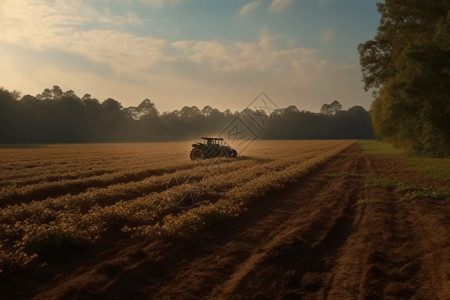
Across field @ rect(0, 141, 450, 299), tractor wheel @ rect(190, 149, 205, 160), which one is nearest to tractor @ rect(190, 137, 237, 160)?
tractor wheel @ rect(190, 149, 205, 160)

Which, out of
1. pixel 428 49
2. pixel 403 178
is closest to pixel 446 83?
pixel 428 49

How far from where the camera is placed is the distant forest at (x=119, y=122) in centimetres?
9992

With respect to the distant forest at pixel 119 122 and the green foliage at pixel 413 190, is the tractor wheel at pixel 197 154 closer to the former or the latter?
the green foliage at pixel 413 190

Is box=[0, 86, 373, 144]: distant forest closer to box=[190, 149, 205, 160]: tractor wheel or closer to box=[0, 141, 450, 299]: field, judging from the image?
box=[190, 149, 205, 160]: tractor wheel

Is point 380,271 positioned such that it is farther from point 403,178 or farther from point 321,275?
point 403,178

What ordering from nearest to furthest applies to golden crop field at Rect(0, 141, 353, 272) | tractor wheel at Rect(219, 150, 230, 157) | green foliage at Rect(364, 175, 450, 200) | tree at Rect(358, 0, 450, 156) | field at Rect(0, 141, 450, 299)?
1. field at Rect(0, 141, 450, 299)
2. golden crop field at Rect(0, 141, 353, 272)
3. green foliage at Rect(364, 175, 450, 200)
4. tree at Rect(358, 0, 450, 156)
5. tractor wheel at Rect(219, 150, 230, 157)

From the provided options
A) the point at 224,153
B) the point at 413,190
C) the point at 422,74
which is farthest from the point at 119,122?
the point at 413,190

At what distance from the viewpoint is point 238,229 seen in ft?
30.2

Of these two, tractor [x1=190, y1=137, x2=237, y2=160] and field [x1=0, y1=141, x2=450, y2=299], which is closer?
field [x1=0, y1=141, x2=450, y2=299]

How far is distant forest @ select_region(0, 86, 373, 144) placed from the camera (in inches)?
3934

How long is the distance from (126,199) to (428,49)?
947 inches

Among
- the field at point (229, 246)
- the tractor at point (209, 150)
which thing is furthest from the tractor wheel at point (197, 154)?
the field at point (229, 246)

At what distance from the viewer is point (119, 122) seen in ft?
411

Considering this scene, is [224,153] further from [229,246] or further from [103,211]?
[229,246]
